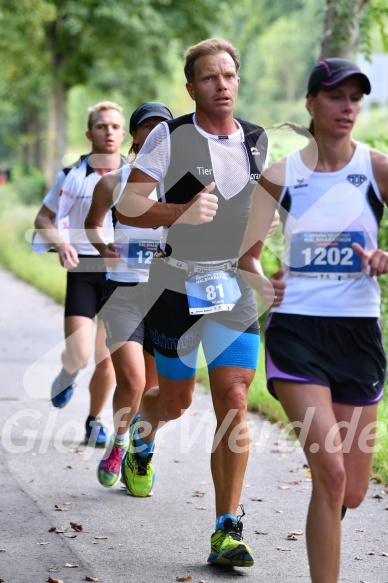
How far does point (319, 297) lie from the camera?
436cm

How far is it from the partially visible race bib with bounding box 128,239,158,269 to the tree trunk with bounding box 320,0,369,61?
18.4ft

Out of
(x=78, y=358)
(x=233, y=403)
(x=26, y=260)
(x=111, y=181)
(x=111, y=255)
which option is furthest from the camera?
(x=26, y=260)

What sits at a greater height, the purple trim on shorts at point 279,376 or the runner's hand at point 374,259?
the runner's hand at point 374,259

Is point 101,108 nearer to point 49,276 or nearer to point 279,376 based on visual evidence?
point 279,376

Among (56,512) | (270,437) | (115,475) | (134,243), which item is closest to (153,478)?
(115,475)

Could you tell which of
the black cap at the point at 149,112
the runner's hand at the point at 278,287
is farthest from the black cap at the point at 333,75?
the black cap at the point at 149,112

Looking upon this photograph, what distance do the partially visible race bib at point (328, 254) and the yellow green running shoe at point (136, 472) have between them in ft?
8.01

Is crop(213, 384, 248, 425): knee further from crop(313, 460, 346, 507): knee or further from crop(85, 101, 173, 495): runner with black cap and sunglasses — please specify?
crop(85, 101, 173, 495): runner with black cap and sunglasses

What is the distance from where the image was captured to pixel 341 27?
38.6 ft

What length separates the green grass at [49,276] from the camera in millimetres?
7713

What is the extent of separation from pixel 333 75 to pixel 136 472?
3102 millimetres

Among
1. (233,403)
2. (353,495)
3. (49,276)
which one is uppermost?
(49,276)

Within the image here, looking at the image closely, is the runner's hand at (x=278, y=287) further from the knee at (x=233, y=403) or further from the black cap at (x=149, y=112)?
the black cap at (x=149, y=112)

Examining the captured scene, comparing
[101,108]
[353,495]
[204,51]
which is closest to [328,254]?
[353,495]
